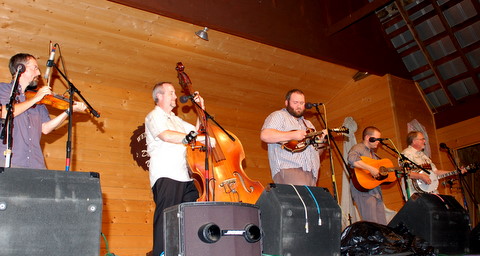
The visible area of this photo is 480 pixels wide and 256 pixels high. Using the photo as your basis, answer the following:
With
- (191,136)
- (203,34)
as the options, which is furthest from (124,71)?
(191,136)

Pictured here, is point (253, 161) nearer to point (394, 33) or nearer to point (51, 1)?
point (394, 33)

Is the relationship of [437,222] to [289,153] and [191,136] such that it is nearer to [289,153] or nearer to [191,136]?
[289,153]

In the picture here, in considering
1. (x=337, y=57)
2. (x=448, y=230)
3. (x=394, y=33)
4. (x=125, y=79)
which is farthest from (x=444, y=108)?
(x=125, y=79)

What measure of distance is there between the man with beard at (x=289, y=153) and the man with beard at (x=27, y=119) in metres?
1.57

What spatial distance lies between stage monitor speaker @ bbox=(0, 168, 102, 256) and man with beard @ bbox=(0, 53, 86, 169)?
862 mm

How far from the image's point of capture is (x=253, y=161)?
254 inches

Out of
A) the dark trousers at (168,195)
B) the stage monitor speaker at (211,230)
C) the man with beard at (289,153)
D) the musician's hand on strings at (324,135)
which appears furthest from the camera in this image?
the man with beard at (289,153)

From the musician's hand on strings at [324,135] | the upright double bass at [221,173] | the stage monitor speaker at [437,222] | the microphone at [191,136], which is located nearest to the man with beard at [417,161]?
the stage monitor speaker at [437,222]

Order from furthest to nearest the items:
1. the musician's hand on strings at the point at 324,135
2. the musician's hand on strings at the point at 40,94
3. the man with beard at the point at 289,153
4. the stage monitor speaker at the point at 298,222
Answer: the man with beard at the point at 289,153 < the musician's hand on strings at the point at 324,135 < the musician's hand on strings at the point at 40,94 < the stage monitor speaker at the point at 298,222

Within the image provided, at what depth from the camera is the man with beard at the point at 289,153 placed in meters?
3.77

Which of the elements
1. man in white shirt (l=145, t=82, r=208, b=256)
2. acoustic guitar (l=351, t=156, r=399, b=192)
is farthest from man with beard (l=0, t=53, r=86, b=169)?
acoustic guitar (l=351, t=156, r=399, b=192)

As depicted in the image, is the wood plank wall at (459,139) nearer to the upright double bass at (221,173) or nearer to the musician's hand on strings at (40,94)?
the upright double bass at (221,173)

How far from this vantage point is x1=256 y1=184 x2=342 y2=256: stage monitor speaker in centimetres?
261

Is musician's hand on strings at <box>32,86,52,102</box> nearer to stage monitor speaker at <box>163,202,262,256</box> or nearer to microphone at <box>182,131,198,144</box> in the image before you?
microphone at <box>182,131,198,144</box>
